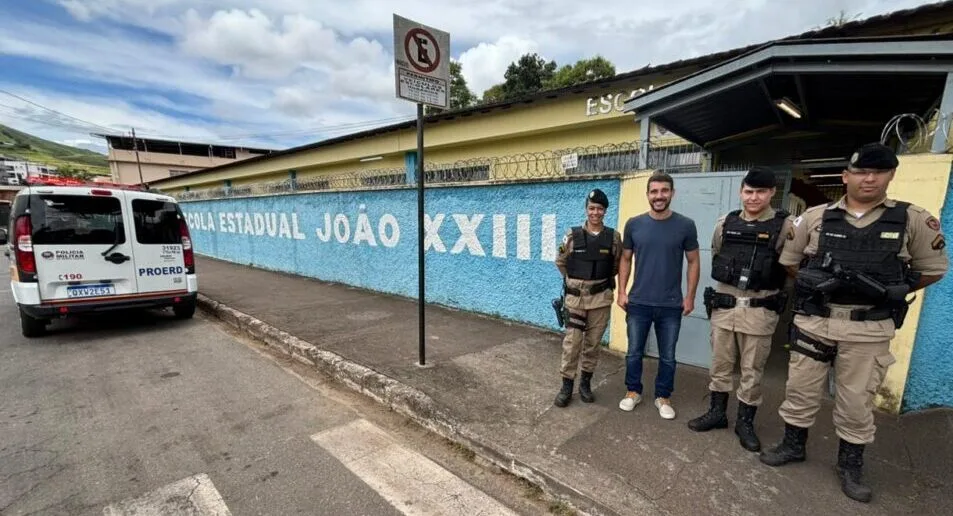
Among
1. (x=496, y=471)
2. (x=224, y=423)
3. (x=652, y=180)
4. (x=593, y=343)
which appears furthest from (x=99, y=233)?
(x=652, y=180)

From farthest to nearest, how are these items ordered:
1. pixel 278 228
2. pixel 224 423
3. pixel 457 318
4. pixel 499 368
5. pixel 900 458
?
1. pixel 278 228
2. pixel 457 318
3. pixel 499 368
4. pixel 224 423
5. pixel 900 458

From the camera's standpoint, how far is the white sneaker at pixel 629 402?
9.87 ft

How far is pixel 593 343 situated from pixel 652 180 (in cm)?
125

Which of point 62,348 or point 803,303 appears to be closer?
point 803,303

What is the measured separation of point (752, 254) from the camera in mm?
2484

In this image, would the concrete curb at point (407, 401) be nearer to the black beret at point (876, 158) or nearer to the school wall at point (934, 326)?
the black beret at point (876, 158)

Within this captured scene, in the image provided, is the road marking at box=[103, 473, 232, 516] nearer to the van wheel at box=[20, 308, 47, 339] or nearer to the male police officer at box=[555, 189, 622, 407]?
the male police officer at box=[555, 189, 622, 407]

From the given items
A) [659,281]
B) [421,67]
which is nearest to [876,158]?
[659,281]

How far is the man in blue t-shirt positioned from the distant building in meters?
44.5

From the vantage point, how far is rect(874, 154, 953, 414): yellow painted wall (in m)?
2.61

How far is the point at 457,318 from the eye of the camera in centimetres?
561

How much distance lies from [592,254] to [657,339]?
78 cm

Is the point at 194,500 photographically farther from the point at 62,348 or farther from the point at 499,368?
the point at 62,348

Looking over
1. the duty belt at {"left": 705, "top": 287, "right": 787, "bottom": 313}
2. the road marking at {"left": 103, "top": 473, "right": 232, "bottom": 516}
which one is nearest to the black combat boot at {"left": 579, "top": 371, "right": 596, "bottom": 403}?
the duty belt at {"left": 705, "top": 287, "right": 787, "bottom": 313}
